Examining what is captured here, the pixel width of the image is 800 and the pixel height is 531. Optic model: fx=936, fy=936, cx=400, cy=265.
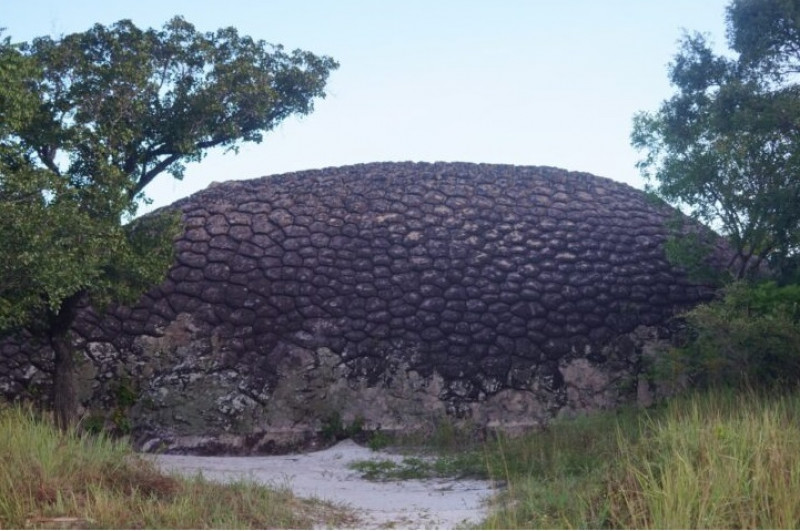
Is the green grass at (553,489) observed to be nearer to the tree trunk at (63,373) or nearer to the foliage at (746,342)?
the foliage at (746,342)

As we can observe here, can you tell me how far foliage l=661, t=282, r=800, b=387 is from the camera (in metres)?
9.93

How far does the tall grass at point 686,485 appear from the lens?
5727 mm

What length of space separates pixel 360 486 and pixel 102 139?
5.05 m

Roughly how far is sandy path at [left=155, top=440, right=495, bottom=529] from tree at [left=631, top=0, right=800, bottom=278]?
5.59 metres

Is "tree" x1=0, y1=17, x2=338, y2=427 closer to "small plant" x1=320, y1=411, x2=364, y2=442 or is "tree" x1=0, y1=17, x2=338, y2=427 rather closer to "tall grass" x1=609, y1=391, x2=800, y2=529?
"small plant" x1=320, y1=411, x2=364, y2=442

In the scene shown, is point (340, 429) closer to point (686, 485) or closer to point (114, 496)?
point (114, 496)

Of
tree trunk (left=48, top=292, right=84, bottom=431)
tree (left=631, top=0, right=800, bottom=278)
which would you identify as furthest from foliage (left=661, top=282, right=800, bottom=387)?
tree trunk (left=48, top=292, right=84, bottom=431)

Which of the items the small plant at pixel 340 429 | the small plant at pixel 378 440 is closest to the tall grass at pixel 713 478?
the small plant at pixel 378 440

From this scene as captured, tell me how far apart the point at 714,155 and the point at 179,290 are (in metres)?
7.89

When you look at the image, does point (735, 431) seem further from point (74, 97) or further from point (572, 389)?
point (74, 97)

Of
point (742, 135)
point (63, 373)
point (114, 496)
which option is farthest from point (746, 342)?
point (63, 373)

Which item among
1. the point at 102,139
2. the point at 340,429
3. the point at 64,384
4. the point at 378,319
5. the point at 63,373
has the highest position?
the point at 102,139

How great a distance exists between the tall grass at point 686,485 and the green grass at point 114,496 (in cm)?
169

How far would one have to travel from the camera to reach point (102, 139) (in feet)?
36.2
